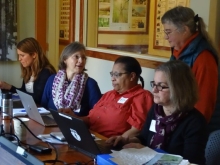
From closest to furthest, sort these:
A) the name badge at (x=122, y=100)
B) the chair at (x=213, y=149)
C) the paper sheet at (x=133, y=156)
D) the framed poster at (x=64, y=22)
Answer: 1. the paper sheet at (x=133, y=156)
2. the chair at (x=213, y=149)
3. the name badge at (x=122, y=100)
4. the framed poster at (x=64, y=22)

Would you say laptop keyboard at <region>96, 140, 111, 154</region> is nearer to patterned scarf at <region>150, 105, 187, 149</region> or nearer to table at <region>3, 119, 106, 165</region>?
table at <region>3, 119, 106, 165</region>

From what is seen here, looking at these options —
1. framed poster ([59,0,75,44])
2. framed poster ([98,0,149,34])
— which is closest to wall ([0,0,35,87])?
framed poster ([59,0,75,44])

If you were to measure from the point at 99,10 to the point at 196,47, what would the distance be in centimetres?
249

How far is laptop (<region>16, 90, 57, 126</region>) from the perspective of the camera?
103 inches

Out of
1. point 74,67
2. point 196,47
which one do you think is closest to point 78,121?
point 196,47

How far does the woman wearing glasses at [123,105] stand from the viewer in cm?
262

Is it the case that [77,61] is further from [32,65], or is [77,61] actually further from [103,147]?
[103,147]

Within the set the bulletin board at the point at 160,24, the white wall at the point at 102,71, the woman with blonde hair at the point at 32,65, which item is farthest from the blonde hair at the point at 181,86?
the white wall at the point at 102,71

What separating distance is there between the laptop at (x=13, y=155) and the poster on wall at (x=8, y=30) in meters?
3.25

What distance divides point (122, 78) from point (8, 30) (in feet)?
9.91

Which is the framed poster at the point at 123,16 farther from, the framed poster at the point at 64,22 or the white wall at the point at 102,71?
the framed poster at the point at 64,22

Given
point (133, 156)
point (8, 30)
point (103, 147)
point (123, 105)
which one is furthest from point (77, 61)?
point (8, 30)

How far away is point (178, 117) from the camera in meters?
2.06

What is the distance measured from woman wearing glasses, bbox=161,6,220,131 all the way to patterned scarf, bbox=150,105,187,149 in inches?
14.5
